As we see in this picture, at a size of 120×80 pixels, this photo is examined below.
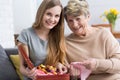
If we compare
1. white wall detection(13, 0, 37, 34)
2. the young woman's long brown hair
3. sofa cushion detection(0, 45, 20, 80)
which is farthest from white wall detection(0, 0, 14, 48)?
the young woman's long brown hair

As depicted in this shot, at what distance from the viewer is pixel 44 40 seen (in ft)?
5.78

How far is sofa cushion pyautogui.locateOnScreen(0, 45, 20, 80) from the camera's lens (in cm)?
207

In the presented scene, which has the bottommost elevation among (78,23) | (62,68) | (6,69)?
(6,69)

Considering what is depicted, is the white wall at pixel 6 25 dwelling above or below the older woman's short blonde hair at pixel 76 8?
below

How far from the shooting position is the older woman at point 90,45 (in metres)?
1.70

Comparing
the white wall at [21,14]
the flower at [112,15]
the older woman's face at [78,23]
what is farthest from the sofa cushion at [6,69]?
the flower at [112,15]

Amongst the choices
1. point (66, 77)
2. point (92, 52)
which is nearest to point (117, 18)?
point (92, 52)

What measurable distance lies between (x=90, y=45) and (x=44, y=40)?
11.9 inches

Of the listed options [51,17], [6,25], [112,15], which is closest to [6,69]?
[51,17]

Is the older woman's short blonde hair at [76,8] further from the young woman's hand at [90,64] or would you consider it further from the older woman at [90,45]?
the young woman's hand at [90,64]

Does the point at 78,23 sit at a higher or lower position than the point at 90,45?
higher

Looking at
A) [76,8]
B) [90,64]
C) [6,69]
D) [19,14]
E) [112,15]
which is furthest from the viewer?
[112,15]

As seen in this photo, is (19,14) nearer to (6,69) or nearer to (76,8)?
(6,69)

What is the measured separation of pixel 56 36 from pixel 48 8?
20 centimetres
